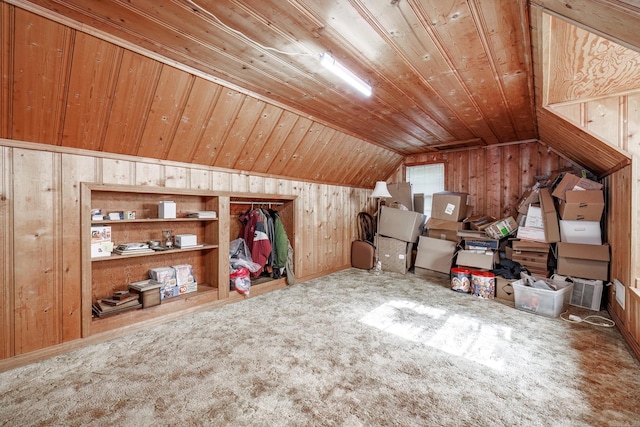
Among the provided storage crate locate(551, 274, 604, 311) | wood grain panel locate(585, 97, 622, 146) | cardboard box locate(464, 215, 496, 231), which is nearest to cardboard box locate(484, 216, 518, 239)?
cardboard box locate(464, 215, 496, 231)

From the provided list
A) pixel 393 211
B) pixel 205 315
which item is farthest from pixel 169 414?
pixel 393 211

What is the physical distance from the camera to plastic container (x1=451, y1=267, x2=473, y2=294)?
3932 millimetres

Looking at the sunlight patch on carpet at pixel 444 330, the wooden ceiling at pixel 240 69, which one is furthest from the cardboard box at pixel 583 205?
the sunlight patch on carpet at pixel 444 330

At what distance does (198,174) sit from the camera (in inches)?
131

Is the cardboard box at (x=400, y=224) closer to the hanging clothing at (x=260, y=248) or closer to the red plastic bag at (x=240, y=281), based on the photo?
the hanging clothing at (x=260, y=248)

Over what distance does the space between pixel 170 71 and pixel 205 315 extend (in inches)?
95.6

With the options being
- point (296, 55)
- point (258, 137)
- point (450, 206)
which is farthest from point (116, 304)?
point (450, 206)

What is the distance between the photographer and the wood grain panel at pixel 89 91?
1979mm

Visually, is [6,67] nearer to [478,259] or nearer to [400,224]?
[400,224]

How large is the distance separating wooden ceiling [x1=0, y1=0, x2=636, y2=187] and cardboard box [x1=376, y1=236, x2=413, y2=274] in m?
2.28

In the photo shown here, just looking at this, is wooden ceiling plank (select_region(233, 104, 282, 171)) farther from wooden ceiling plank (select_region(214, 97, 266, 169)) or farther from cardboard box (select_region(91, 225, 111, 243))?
cardboard box (select_region(91, 225, 111, 243))

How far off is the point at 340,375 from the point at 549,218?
3488 mm

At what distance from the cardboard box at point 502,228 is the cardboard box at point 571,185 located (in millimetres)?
650

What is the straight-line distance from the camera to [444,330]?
2766mm
